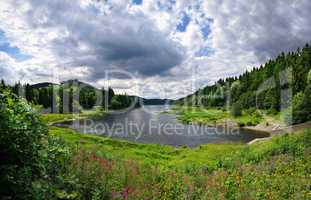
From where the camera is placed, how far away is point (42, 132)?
4945mm

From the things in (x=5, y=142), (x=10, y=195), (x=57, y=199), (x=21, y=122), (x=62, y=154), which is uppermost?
(x=21, y=122)

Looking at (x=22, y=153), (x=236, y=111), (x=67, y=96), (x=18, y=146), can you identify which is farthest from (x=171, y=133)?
(x=67, y=96)

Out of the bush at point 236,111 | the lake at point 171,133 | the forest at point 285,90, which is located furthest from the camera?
the bush at point 236,111

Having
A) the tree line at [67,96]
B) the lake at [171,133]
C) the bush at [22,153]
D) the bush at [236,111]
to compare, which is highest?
the tree line at [67,96]

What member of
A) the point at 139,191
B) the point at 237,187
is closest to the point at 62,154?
the point at 139,191

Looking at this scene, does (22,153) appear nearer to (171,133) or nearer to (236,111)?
(171,133)

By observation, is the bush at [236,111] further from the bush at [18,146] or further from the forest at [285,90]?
the bush at [18,146]

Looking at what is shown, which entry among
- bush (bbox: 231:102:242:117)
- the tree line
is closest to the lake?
bush (bbox: 231:102:242:117)

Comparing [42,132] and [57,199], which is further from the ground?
[42,132]

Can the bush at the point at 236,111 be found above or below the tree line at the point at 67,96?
below

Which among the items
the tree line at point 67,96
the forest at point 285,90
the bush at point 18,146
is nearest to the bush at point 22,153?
the bush at point 18,146

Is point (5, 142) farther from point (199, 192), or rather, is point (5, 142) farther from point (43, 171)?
point (199, 192)

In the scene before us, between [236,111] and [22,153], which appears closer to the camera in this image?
[22,153]

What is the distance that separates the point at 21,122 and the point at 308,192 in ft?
29.9
